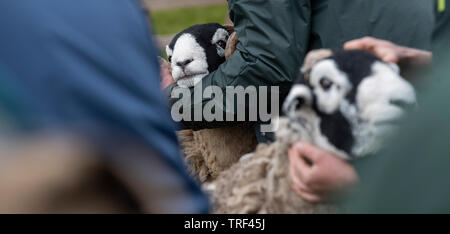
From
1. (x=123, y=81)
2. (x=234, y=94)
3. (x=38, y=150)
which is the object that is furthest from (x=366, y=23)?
(x=38, y=150)

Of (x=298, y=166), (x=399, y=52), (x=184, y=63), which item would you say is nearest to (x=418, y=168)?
(x=298, y=166)

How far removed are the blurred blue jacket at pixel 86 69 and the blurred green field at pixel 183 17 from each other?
606cm

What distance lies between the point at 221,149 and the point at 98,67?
1555 millimetres

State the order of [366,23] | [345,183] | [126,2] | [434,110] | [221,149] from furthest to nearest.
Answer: [221,149]
[366,23]
[345,183]
[126,2]
[434,110]

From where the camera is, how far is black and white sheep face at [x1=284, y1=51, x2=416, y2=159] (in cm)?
111

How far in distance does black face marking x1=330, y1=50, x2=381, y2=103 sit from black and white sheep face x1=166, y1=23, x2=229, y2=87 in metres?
1.07

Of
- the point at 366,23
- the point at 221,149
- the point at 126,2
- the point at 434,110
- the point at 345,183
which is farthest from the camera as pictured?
the point at 221,149

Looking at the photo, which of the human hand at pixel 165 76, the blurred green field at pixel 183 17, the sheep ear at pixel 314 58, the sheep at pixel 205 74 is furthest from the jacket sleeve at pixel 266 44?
the blurred green field at pixel 183 17

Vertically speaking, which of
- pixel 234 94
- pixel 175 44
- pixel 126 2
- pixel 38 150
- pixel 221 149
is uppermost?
pixel 126 2

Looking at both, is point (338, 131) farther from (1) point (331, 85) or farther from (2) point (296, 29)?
(2) point (296, 29)

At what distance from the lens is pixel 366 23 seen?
193 centimetres

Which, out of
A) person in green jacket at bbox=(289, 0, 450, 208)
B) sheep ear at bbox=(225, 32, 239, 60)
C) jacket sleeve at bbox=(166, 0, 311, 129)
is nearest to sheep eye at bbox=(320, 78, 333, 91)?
person in green jacket at bbox=(289, 0, 450, 208)

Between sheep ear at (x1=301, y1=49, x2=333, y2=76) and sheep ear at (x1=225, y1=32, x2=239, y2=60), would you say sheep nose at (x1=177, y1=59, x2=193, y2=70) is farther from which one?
sheep ear at (x1=301, y1=49, x2=333, y2=76)
